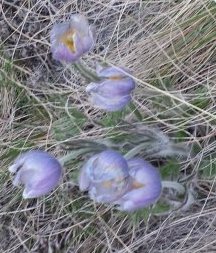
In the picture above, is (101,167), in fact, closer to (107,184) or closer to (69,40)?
(107,184)

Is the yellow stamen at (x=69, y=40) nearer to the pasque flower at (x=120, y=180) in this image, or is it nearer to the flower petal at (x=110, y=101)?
the flower petal at (x=110, y=101)

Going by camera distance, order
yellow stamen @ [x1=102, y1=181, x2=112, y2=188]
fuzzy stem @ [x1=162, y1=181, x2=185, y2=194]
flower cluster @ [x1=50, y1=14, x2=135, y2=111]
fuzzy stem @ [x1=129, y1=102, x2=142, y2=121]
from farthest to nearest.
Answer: fuzzy stem @ [x1=129, y1=102, x2=142, y2=121]
fuzzy stem @ [x1=162, y1=181, x2=185, y2=194]
flower cluster @ [x1=50, y1=14, x2=135, y2=111]
yellow stamen @ [x1=102, y1=181, x2=112, y2=188]

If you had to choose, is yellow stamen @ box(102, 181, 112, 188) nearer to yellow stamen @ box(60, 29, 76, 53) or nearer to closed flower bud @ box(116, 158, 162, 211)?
closed flower bud @ box(116, 158, 162, 211)

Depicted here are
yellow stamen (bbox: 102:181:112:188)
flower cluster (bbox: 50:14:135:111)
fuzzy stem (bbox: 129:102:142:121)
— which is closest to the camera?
yellow stamen (bbox: 102:181:112:188)

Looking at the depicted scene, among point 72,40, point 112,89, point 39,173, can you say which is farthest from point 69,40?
point 39,173

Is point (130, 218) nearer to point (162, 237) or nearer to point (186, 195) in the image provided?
point (162, 237)

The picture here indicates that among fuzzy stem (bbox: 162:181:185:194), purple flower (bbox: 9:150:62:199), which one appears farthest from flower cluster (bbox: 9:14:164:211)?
fuzzy stem (bbox: 162:181:185:194)

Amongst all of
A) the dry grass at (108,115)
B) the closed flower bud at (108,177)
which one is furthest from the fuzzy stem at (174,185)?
the closed flower bud at (108,177)

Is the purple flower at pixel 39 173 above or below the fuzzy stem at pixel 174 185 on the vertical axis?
above
